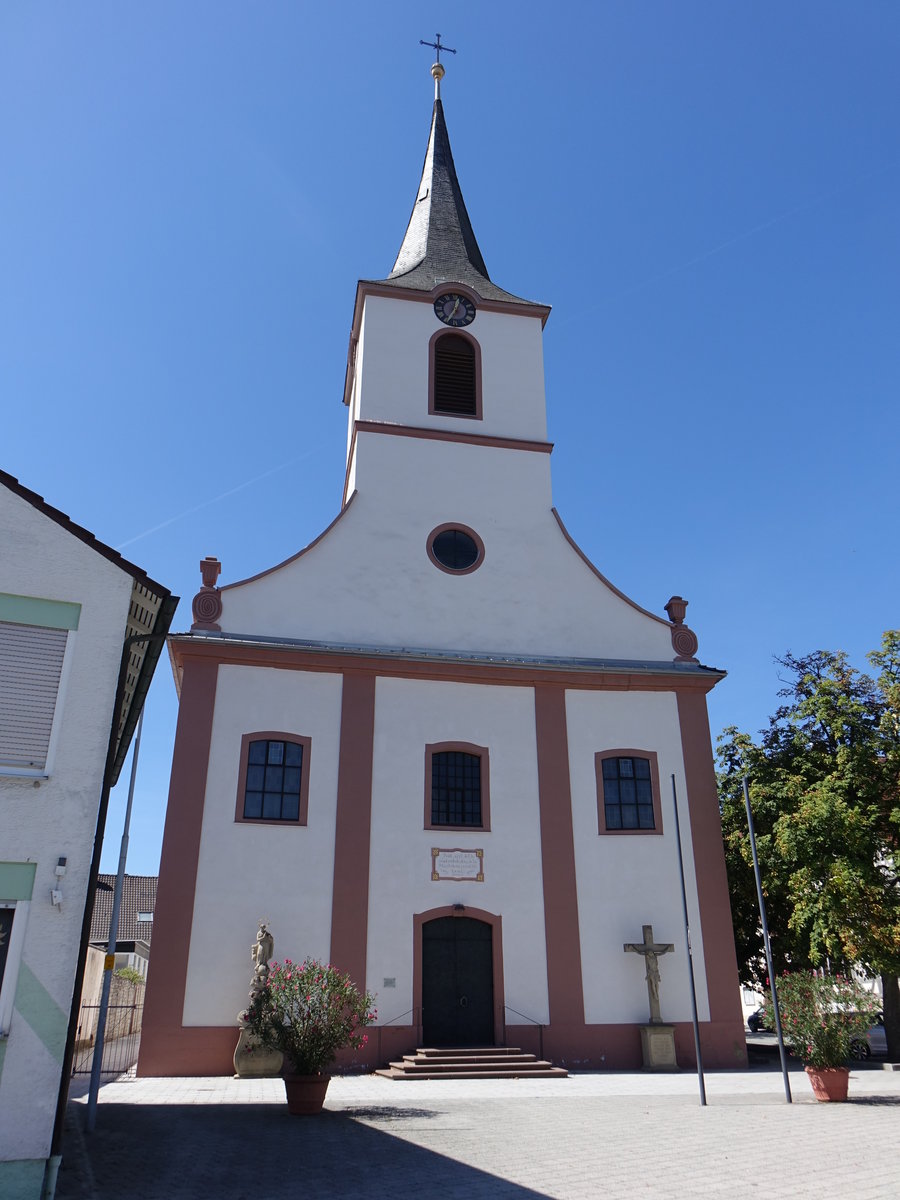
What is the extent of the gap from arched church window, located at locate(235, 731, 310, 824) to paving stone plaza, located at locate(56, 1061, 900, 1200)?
4.58 m

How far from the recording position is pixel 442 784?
18.0 metres

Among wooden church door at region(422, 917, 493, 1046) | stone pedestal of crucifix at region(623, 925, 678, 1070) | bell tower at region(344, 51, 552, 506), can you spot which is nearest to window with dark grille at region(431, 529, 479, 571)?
bell tower at region(344, 51, 552, 506)

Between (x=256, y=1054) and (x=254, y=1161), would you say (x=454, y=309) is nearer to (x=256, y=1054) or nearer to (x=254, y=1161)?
(x=256, y=1054)

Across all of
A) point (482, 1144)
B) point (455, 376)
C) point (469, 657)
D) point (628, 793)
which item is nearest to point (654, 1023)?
point (628, 793)

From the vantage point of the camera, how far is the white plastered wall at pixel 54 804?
25.0ft

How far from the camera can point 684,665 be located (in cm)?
1995

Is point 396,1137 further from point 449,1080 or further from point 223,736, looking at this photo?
point 223,736

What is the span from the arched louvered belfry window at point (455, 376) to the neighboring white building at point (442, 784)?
1.09m

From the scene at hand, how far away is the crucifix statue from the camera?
1680 centimetres

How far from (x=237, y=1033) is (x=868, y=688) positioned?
1466 cm

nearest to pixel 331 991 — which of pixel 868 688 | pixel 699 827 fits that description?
pixel 699 827

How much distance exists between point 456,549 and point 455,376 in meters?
5.00

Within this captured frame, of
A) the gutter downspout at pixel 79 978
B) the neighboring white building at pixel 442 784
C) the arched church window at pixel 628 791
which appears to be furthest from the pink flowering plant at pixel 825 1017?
the gutter downspout at pixel 79 978

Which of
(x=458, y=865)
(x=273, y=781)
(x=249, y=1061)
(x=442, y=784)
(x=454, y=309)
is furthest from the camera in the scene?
(x=454, y=309)
